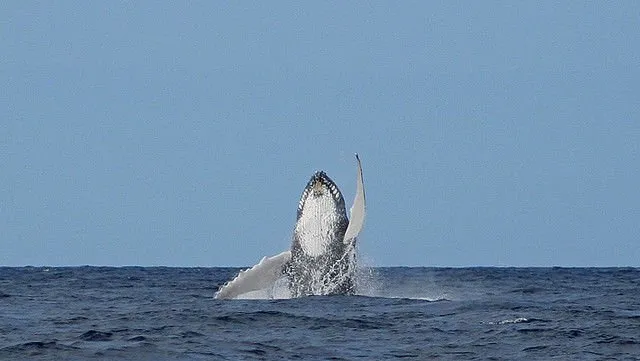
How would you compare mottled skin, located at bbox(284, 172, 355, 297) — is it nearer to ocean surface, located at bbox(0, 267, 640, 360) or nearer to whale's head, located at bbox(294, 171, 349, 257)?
whale's head, located at bbox(294, 171, 349, 257)

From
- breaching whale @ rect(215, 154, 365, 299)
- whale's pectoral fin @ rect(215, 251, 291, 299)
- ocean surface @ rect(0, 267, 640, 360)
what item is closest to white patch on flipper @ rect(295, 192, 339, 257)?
breaching whale @ rect(215, 154, 365, 299)

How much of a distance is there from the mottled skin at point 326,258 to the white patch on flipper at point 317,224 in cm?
2

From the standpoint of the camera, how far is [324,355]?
1308 centimetres

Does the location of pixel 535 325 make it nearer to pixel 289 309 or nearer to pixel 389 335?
pixel 389 335

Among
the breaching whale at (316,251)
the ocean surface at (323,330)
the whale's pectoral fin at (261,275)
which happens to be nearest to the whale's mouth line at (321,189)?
the breaching whale at (316,251)

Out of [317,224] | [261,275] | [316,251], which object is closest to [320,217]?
[317,224]

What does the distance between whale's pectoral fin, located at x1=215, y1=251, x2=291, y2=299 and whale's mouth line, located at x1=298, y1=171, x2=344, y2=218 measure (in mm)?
816

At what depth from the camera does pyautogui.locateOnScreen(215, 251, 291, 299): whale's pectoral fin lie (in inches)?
741

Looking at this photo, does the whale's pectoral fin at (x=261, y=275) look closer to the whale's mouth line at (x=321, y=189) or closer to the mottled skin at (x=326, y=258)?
the mottled skin at (x=326, y=258)

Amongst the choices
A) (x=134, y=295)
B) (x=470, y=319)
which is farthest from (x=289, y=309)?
(x=134, y=295)

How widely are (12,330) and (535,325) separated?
6.61 meters

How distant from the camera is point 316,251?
61.7 feet

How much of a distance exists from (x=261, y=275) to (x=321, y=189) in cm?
163

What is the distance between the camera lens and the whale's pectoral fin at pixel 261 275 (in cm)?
1883
